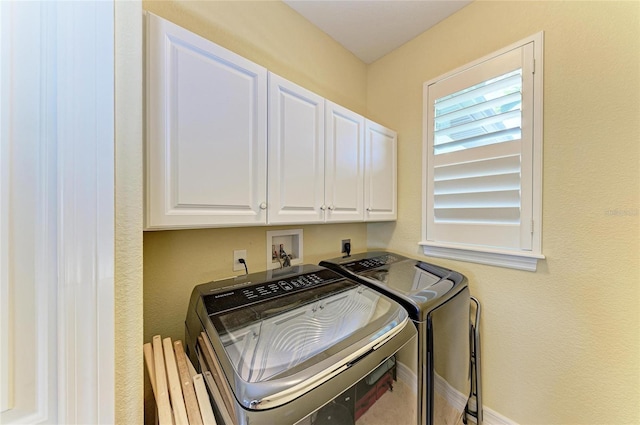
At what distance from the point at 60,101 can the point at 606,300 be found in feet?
6.77

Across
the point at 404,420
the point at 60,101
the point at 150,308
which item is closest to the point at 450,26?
the point at 60,101

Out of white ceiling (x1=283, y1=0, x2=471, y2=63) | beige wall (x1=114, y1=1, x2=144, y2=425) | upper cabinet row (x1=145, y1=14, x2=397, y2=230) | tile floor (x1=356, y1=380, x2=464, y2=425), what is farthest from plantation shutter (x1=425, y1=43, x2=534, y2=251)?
beige wall (x1=114, y1=1, x2=144, y2=425)

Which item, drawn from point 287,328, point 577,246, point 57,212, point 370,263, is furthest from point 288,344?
point 577,246

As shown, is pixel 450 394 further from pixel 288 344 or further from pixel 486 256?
pixel 288 344

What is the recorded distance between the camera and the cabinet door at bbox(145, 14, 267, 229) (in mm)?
785

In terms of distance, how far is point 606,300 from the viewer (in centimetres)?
106

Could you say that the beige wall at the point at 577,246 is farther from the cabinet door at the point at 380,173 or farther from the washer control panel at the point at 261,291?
the washer control panel at the point at 261,291

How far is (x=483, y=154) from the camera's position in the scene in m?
1.42

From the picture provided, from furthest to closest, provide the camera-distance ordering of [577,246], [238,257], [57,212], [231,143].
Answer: [238,257] → [577,246] → [231,143] → [57,212]

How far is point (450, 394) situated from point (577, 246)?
3.16 feet

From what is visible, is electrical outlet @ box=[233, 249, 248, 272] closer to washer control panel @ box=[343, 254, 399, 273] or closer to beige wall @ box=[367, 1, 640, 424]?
washer control panel @ box=[343, 254, 399, 273]

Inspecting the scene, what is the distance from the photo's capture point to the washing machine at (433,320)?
3.17 feet

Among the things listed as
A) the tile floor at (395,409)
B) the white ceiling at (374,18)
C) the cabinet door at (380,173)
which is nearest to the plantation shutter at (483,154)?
the cabinet door at (380,173)

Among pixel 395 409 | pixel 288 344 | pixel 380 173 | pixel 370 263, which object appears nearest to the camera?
pixel 288 344
